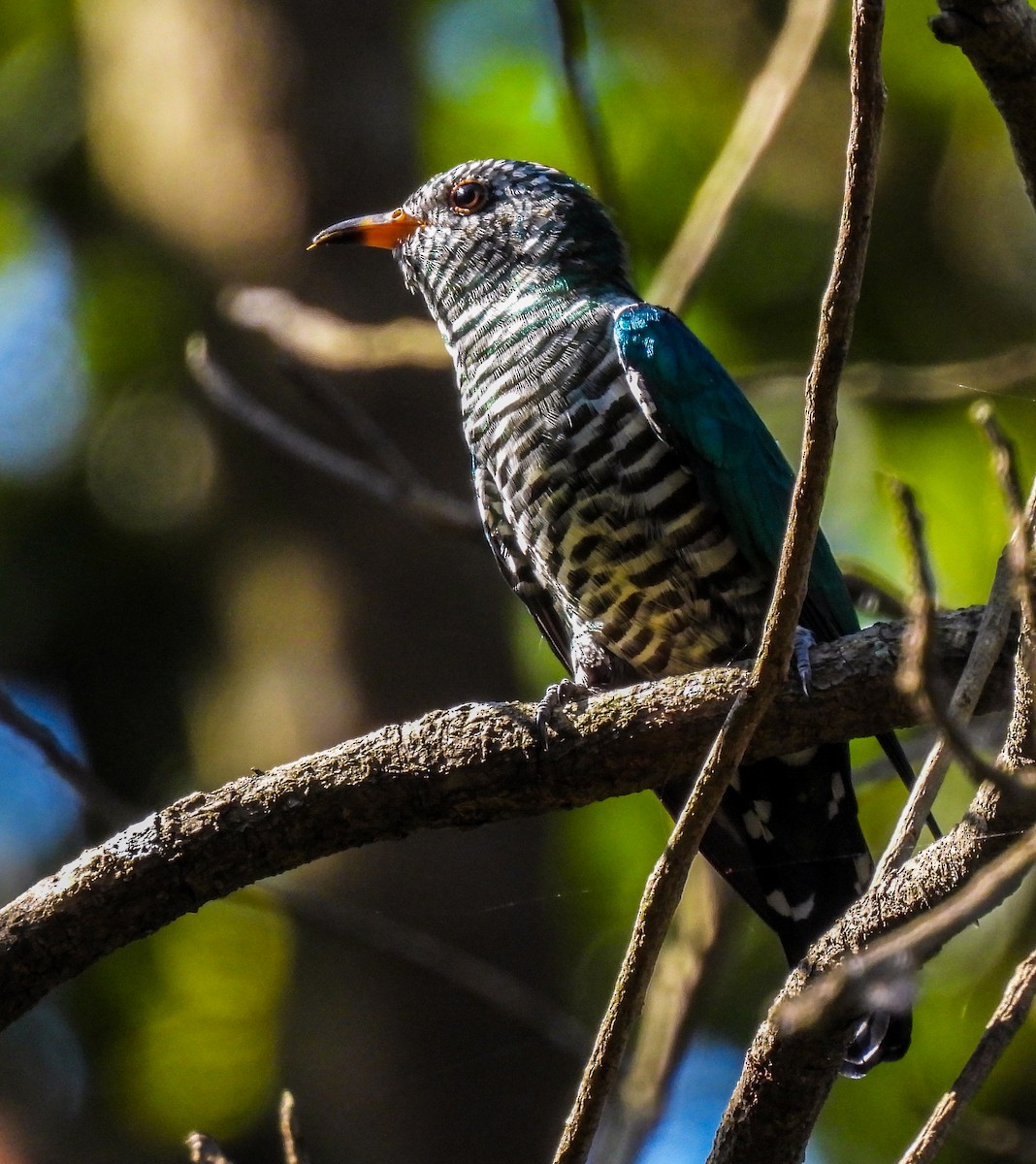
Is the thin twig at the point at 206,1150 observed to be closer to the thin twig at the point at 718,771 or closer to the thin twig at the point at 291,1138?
the thin twig at the point at 291,1138

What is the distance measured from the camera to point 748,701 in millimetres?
2068

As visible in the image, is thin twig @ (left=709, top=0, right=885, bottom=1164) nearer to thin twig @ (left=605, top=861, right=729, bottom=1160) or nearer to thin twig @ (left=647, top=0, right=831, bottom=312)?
thin twig @ (left=605, top=861, right=729, bottom=1160)

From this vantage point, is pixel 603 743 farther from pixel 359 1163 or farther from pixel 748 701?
pixel 359 1163

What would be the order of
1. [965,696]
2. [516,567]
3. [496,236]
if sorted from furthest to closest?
1. [496,236]
2. [516,567]
3. [965,696]

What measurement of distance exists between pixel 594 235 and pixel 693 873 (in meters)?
1.96

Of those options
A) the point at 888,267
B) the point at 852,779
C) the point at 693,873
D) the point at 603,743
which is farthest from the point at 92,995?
the point at 888,267

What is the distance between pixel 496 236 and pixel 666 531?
133 cm

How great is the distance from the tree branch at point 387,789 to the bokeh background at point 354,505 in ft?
5.87

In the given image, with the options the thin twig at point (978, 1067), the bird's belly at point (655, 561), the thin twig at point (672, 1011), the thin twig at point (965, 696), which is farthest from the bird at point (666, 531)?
the thin twig at point (978, 1067)

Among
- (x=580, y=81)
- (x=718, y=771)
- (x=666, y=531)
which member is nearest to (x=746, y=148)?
(x=580, y=81)

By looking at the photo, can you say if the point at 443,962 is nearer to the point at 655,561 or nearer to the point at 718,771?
the point at 655,561

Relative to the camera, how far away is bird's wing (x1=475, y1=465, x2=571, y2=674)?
3918 mm

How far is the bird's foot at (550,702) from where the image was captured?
2.60 meters

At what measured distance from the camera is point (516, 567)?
3.98m
